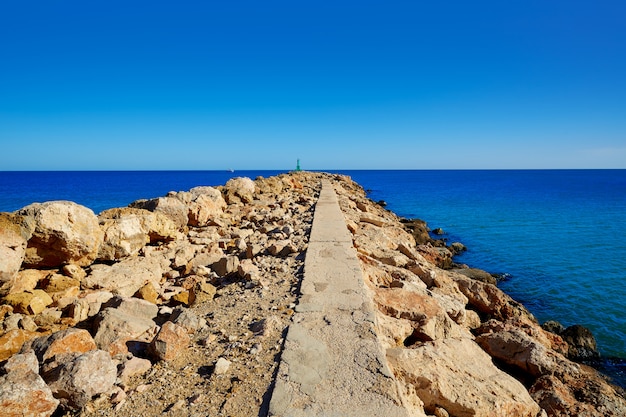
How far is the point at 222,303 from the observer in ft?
13.7

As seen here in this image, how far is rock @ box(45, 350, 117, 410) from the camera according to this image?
247 centimetres

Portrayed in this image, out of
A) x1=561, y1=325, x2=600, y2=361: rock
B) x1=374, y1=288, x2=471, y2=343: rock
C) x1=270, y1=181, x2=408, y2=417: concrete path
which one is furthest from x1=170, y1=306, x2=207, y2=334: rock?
x1=561, y1=325, x2=600, y2=361: rock

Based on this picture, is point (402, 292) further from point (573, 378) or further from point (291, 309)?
point (573, 378)

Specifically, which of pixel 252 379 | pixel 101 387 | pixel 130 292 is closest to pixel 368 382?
pixel 252 379

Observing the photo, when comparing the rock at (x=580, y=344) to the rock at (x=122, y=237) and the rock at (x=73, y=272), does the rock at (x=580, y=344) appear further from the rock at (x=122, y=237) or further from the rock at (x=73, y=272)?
the rock at (x=73, y=272)

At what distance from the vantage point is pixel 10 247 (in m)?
4.14

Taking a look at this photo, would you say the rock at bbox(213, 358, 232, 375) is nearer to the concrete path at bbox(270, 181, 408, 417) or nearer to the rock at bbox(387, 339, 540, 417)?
the concrete path at bbox(270, 181, 408, 417)

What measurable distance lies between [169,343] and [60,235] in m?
2.91

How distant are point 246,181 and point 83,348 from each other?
10.7 m

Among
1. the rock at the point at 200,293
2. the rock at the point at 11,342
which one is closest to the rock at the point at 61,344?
the rock at the point at 11,342

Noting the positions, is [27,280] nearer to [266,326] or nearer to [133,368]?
[133,368]

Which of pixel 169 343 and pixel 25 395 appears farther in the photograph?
pixel 169 343

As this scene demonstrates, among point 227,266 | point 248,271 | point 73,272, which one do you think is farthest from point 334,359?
point 73,272

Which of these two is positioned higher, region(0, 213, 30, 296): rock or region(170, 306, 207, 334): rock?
region(0, 213, 30, 296): rock
